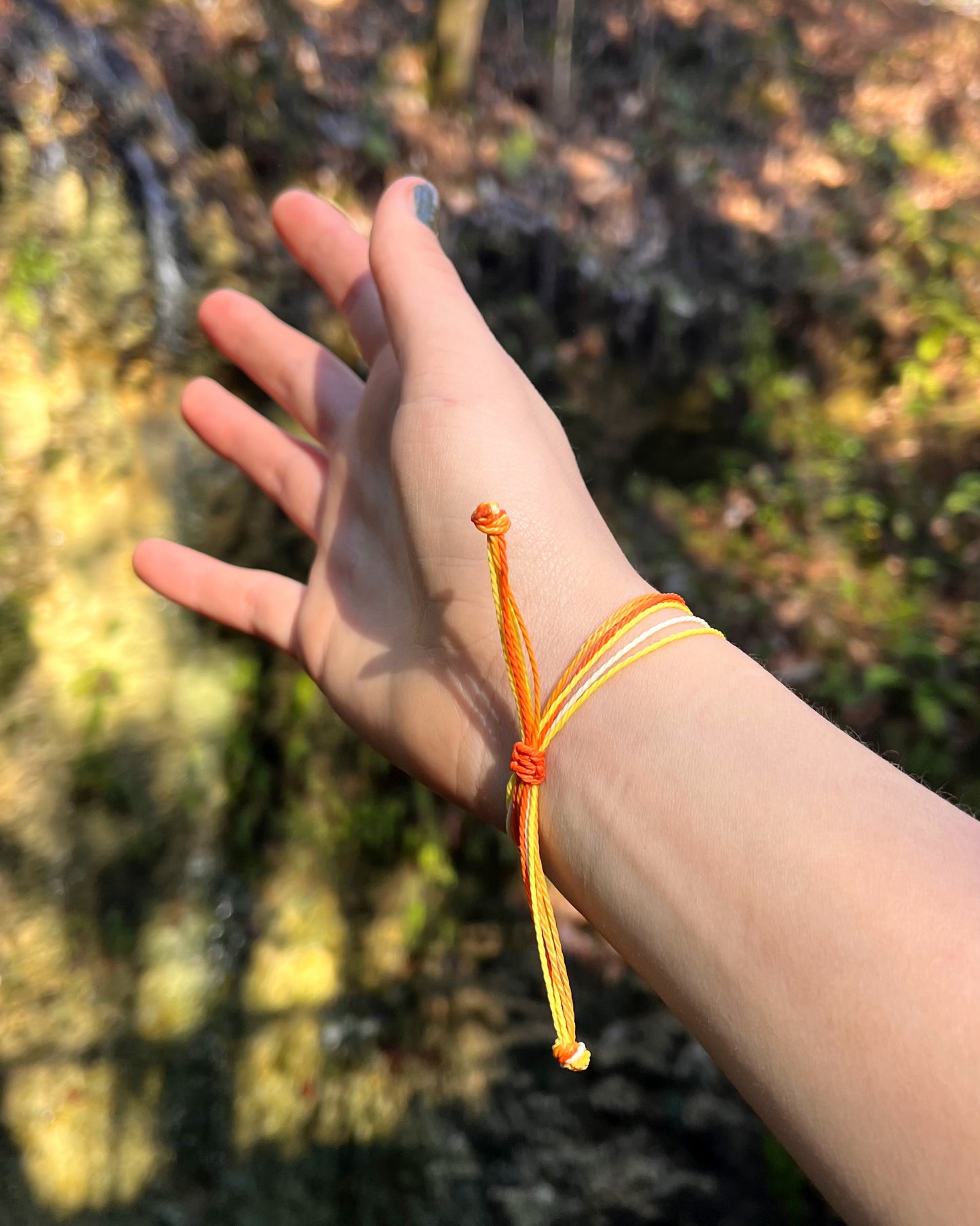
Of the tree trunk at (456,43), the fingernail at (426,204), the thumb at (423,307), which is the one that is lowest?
the thumb at (423,307)

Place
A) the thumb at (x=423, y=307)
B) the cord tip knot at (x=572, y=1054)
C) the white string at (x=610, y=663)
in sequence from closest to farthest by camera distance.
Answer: the cord tip knot at (x=572, y=1054), the white string at (x=610, y=663), the thumb at (x=423, y=307)

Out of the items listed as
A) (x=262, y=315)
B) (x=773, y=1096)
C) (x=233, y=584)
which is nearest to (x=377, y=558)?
(x=233, y=584)

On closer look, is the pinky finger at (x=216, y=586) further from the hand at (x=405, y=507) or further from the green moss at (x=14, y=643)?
the green moss at (x=14, y=643)

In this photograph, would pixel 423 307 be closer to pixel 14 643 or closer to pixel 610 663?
pixel 610 663

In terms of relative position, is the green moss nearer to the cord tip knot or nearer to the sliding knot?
the sliding knot

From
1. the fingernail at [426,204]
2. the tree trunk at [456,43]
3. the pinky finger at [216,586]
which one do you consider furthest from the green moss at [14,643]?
the tree trunk at [456,43]

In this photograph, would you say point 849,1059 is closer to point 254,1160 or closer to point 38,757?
point 254,1160

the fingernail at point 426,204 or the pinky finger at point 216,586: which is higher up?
the fingernail at point 426,204

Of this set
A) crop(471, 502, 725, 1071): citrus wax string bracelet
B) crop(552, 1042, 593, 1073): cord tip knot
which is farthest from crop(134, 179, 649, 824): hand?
crop(552, 1042, 593, 1073): cord tip knot
